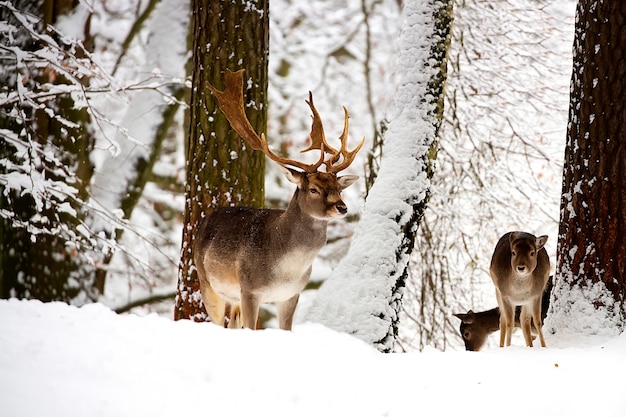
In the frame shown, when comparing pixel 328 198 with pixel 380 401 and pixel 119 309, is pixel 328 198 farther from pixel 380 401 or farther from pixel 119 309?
pixel 119 309

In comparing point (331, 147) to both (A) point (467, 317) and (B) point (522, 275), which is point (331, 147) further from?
(A) point (467, 317)

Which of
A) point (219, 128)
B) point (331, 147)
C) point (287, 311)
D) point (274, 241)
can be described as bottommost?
point (287, 311)

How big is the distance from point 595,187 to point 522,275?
3.48 ft

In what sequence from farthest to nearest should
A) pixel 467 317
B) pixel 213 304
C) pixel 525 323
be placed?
1. pixel 467 317
2. pixel 525 323
3. pixel 213 304

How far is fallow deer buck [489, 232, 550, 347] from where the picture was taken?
6566mm

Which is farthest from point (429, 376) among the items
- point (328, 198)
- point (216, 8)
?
point (216, 8)

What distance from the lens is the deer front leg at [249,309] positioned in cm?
568

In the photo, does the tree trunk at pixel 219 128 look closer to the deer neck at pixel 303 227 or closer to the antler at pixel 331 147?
the antler at pixel 331 147

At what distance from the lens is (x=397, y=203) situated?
7.16 metres

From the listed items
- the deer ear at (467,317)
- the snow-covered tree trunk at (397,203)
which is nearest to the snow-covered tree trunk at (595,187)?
the snow-covered tree trunk at (397,203)

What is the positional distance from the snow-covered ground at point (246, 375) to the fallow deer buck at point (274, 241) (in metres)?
0.79

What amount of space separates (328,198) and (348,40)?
1084 cm

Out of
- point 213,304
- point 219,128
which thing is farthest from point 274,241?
point 219,128

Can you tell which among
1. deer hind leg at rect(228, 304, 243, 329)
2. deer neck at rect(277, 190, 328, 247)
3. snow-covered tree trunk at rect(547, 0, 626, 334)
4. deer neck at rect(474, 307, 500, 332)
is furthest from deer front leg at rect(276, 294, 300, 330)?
deer neck at rect(474, 307, 500, 332)
